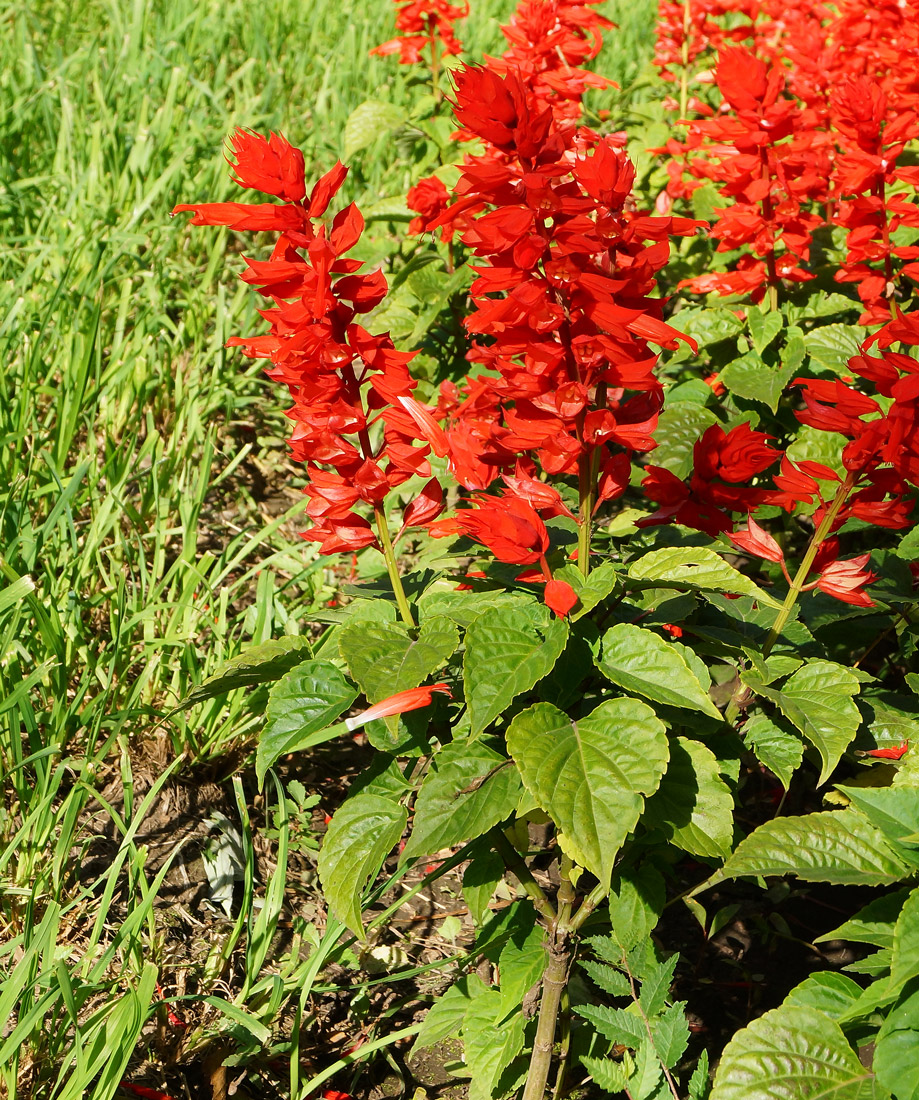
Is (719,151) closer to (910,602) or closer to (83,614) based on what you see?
(910,602)

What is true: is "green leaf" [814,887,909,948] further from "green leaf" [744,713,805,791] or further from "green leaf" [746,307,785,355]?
"green leaf" [746,307,785,355]

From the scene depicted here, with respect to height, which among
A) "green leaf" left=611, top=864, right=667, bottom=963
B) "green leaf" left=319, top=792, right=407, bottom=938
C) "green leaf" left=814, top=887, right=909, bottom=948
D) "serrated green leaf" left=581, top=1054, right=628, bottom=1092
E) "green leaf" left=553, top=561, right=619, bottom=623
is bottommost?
"serrated green leaf" left=581, top=1054, right=628, bottom=1092

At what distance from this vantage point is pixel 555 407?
47.7 inches

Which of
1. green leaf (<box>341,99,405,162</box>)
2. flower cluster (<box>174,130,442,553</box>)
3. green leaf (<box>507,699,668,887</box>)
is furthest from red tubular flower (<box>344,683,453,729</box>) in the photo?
green leaf (<box>341,99,405,162</box>)

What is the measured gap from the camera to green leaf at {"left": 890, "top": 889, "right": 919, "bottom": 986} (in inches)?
38.8

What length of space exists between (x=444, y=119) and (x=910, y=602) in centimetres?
215

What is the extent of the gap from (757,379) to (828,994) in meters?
1.22

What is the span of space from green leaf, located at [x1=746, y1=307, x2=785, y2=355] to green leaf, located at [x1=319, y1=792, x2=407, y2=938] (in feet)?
4.17

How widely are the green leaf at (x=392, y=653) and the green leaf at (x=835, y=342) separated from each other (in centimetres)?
117

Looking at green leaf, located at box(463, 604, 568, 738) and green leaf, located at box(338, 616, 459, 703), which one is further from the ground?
green leaf, located at box(463, 604, 568, 738)

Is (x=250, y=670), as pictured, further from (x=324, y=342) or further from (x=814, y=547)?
(x=814, y=547)

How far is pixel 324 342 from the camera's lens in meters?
1.19

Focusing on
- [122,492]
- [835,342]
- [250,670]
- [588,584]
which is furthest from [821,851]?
[122,492]

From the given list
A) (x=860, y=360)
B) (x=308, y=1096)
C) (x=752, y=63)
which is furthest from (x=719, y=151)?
(x=308, y=1096)
